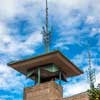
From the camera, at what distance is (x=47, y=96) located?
3559 cm

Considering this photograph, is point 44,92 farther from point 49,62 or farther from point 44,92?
point 49,62

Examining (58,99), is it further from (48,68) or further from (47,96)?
(48,68)

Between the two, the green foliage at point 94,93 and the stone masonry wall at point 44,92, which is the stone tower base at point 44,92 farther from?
the green foliage at point 94,93

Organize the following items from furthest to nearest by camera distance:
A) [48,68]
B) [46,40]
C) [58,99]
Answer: [46,40]
[48,68]
[58,99]

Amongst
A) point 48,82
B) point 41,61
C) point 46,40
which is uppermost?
point 46,40

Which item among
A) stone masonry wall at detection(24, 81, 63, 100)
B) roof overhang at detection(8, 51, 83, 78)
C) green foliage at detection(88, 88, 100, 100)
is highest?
roof overhang at detection(8, 51, 83, 78)

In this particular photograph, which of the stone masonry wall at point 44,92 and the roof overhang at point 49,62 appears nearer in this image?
the stone masonry wall at point 44,92

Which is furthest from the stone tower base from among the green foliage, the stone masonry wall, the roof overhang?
the green foliage

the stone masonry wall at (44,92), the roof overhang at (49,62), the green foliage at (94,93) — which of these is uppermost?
the roof overhang at (49,62)

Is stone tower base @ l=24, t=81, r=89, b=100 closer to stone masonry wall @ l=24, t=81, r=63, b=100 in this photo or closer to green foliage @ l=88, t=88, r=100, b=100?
stone masonry wall @ l=24, t=81, r=63, b=100

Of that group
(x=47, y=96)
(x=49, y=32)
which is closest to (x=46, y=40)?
(x=49, y=32)

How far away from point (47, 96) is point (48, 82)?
1.78 m

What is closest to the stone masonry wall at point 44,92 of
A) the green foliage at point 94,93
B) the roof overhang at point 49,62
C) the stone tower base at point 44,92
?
the stone tower base at point 44,92

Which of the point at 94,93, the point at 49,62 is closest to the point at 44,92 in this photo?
the point at 49,62
